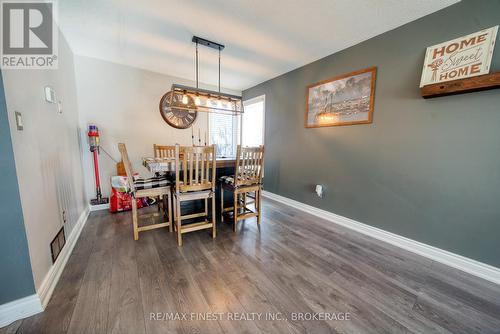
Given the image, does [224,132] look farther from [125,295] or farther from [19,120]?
[125,295]

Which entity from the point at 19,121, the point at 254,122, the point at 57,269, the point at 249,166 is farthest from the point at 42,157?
the point at 254,122

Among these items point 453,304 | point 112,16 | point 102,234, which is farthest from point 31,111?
point 453,304

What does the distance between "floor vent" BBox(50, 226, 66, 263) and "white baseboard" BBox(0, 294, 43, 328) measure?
385 millimetres

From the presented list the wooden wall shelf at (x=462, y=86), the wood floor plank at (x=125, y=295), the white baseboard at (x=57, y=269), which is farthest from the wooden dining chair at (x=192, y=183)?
the wooden wall shelf at (x=462, y=86)

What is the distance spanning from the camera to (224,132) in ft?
14.3

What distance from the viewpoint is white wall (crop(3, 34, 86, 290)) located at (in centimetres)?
115

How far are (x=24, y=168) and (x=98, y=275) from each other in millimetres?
999

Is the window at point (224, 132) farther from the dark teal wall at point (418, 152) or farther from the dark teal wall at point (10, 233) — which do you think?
the dark teal wall at point (10, 233)

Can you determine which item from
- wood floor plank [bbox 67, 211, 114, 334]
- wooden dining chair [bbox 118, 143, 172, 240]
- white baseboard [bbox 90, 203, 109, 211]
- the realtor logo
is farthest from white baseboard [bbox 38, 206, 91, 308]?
the realtor logo

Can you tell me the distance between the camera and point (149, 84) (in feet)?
10.7

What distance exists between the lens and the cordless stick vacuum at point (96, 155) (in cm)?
271

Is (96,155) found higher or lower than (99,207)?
higher

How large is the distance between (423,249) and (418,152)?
1.05 meters

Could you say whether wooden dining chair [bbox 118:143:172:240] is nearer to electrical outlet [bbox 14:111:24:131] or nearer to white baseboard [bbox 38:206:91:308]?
white baseboard [bbox 38:206:91:308]
